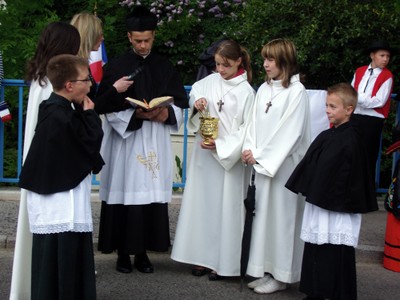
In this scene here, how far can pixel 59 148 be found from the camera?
443cm

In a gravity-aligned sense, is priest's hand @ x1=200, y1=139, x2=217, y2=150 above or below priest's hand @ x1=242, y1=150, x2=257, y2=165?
above

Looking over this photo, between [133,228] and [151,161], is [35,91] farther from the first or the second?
[133,228]

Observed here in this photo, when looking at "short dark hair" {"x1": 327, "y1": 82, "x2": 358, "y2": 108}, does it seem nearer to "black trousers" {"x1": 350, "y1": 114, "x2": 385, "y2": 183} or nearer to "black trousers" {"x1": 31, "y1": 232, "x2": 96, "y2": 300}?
"black trousers" {"x1": 31, "y1": 232, "x2": 96, "y2": 300}

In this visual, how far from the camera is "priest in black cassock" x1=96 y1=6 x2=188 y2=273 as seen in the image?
5777 mm

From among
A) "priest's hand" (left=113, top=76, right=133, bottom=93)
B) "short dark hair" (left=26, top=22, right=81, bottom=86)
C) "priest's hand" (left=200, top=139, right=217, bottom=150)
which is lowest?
"priest's hand" (left=200, top=139, right=217, bottom=150)

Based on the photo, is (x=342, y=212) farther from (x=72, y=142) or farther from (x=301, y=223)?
(x=72, y=142)

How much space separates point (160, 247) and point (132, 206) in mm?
422

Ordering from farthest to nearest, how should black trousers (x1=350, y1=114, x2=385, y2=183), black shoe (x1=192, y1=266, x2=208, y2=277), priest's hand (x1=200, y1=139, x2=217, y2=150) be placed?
black trousers (x1=350, y1=114, x2=385, y2=183), black shoe (x1=192, y1=266, x2=208, y2=277), priest's hand (x1=200, y1=139, x2=217, y2=150)

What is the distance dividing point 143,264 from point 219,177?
3.16ft

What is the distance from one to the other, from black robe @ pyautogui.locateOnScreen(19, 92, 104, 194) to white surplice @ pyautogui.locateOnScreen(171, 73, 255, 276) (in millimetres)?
1458

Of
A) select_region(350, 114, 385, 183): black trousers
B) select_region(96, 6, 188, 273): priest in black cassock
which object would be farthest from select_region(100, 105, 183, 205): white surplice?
select_region(350, 114, 385, 183): black trousers

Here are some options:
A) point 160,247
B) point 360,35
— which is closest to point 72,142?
point 160,247

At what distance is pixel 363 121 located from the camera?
787 centimetres

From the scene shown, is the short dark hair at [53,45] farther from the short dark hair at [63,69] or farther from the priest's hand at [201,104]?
the priest's hand at [201,104]
